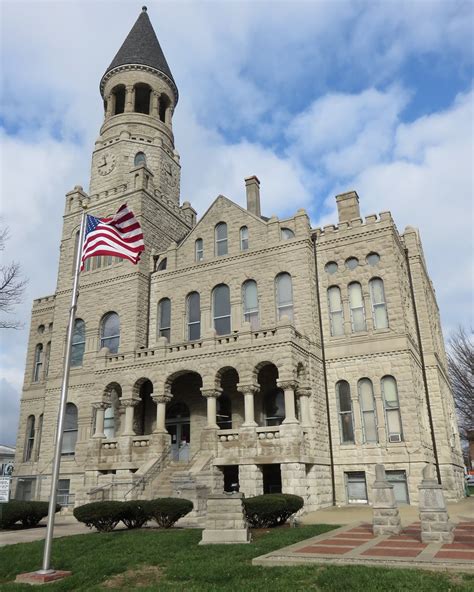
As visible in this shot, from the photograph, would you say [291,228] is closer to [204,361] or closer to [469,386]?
[204,361]

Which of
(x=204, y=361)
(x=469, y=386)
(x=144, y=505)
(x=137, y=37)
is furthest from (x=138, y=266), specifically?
(x=469, y=386)

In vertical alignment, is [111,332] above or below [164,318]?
below

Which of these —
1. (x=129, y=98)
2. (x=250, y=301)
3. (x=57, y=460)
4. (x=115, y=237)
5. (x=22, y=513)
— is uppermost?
(x=129, y=98)

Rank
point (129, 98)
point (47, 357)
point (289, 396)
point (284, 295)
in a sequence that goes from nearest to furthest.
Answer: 1. point (289, 396)
2. point (284, 295)
3. point (47, 357)
4. point (129, 98)

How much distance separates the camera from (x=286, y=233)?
95.6 ft

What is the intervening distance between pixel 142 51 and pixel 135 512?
35.3 metres

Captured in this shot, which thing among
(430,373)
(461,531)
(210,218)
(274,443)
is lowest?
(461,531)

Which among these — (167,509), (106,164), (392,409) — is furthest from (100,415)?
(106,164)

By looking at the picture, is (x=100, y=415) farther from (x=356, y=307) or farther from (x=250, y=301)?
(x=356, y=307)

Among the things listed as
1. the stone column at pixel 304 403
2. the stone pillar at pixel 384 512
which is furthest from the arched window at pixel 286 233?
the stone pillar at pixel 384 512

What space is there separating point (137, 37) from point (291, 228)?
80.2 ft

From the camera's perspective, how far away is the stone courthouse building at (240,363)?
23.1m

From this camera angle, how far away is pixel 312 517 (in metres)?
19.8

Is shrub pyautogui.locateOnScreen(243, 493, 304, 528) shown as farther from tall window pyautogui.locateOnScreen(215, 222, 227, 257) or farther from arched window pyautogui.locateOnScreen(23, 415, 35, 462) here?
arched window pyautogui.locateOnScreen(23, 415, 35, 462)
